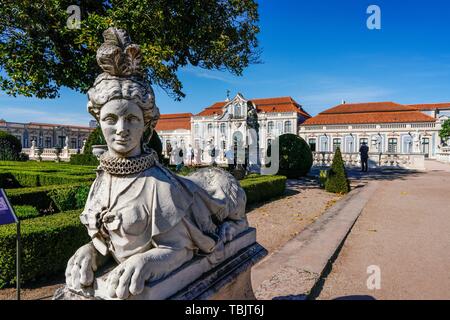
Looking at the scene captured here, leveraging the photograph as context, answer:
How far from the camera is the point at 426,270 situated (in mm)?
3977

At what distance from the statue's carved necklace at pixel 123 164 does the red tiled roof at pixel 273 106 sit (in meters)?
42.4

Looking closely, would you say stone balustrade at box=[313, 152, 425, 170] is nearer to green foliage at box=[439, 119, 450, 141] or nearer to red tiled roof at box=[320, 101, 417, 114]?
green foliage at box=[439, 119, 450, 141]

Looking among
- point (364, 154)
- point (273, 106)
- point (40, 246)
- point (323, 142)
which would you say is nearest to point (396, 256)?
point (40, 246)

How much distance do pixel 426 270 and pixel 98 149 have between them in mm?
4297

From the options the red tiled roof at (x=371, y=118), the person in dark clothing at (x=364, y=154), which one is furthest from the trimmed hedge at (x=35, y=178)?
the red tiled roof at (x=371, y=118)

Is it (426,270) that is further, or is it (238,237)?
A: (426,270)

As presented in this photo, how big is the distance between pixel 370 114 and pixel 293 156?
3000 centimetres

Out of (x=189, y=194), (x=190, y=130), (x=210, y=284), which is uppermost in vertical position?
(x=190, y=130)

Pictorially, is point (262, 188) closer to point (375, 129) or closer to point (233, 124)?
point (375, 129)

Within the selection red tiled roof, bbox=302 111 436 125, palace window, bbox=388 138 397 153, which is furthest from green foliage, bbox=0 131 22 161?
palace window, bbox=388 138 397 153

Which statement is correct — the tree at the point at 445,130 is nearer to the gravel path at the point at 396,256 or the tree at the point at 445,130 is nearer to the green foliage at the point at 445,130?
the green foliage at the point at 445,130
